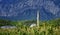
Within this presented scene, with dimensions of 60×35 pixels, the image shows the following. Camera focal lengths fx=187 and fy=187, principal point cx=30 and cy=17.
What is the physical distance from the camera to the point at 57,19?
7906 millimetres

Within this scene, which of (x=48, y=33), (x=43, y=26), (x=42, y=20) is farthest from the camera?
(x=42, y=20)

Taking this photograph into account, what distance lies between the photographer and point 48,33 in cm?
617

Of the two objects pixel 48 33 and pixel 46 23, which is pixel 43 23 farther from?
pixel 48 33

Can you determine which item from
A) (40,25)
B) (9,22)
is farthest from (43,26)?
(9,22)

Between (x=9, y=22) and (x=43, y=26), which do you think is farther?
(x=9, y=22)

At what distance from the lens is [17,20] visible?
26.0 feet

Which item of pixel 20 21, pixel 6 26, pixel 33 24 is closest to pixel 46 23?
pixel 33 24

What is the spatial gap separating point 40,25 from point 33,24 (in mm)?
440

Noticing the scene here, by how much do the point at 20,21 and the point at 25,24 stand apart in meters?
0.25

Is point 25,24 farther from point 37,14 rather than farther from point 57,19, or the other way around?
point 57,19

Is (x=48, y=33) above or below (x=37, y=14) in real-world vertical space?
below

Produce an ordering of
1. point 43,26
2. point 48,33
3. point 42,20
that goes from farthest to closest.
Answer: point 42,20
point 43,26
point 48,33

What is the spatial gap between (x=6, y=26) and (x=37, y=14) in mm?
1362

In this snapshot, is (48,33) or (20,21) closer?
(48,33)
